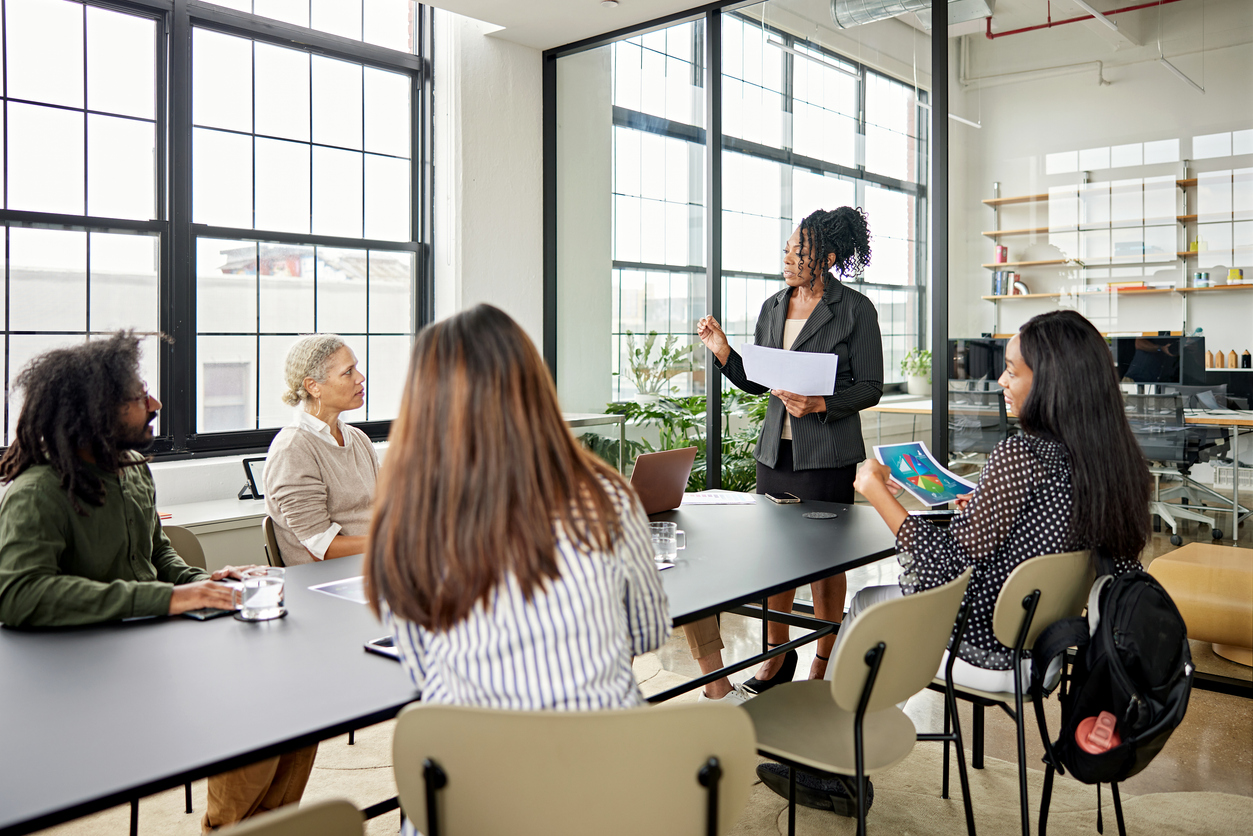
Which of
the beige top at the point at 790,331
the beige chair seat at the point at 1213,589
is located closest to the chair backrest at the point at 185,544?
the beige top at the point at 790,331

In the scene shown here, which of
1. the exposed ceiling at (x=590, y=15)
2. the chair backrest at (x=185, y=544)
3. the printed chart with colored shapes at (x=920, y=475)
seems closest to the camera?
the chair backrest at (x=185, y=544)

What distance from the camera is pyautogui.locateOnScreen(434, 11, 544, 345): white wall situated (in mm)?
4945

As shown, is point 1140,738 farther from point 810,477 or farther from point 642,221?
point 642,221

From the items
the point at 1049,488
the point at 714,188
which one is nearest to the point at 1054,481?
the point at 1049,488

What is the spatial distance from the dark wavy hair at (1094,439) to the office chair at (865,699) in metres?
0.30

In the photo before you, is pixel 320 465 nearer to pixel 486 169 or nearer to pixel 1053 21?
pixel 486 169

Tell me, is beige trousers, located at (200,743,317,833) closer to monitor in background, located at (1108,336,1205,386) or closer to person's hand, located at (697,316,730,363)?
person's hand, located at (697,316,730,363)

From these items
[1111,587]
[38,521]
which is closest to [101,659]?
[38,521]

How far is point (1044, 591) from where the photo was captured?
6.61 ft

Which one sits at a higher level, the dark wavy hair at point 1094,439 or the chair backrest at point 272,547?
the dark wavy hair at point 1094,439

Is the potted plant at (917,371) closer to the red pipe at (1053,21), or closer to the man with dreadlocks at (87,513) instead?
the red pipe at (1053,21)

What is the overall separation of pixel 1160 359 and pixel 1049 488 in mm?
1680

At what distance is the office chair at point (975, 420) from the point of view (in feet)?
12.3

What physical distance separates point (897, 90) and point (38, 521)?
11.4 feet
